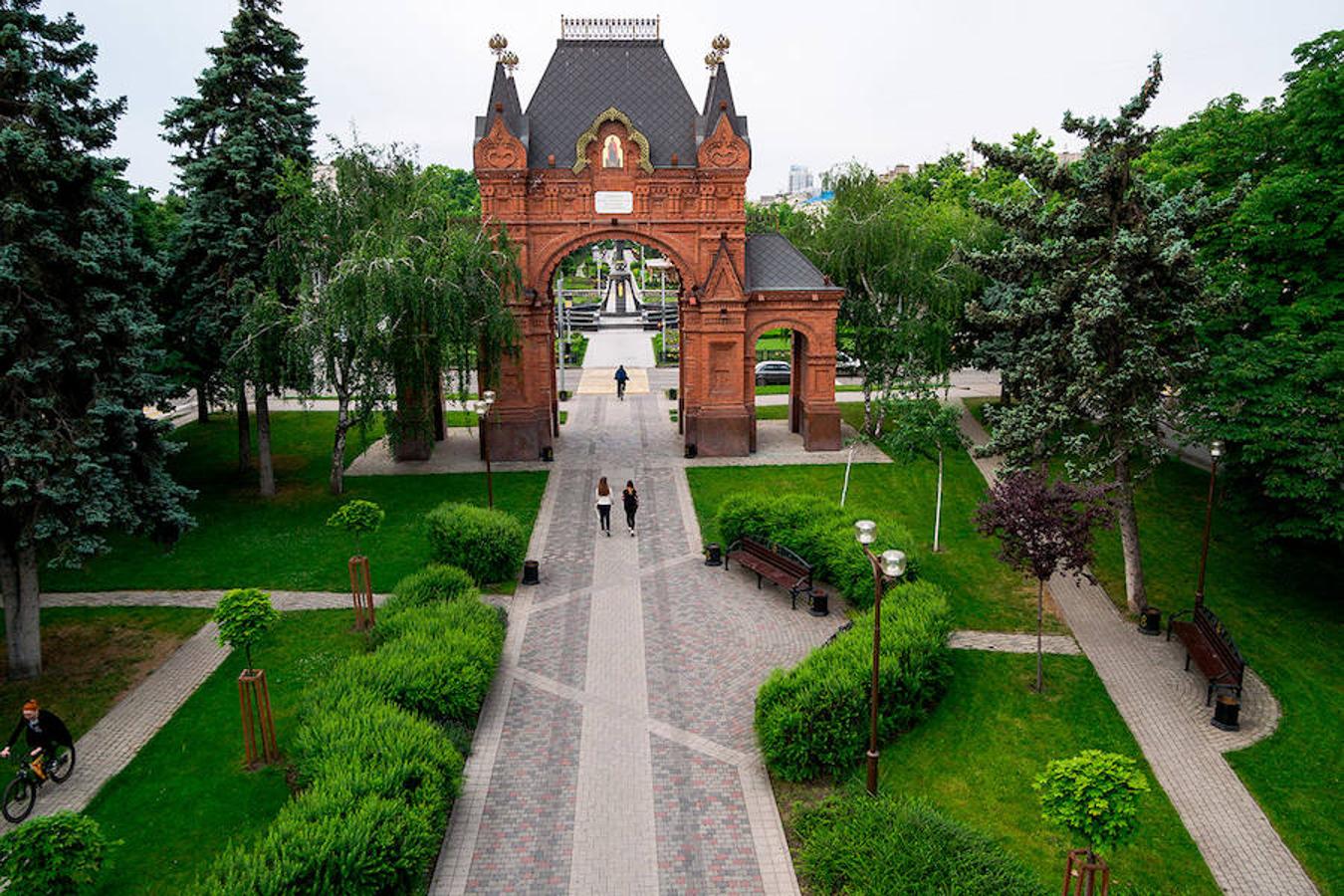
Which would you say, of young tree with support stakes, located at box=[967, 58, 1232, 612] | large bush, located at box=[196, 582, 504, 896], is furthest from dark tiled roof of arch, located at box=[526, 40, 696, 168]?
large bush, located at box=[196, 582, 504, 896]

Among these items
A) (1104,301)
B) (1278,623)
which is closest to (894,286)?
(1104,301)

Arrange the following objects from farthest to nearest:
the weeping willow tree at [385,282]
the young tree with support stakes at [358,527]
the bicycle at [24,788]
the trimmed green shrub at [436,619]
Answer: the weeping willow tree at [385,282] < the young tree with support stakes at [358,527] < the trimmed green shrub at [436,619] < the bicycle at [24,788]

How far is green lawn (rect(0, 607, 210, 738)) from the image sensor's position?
587 inches

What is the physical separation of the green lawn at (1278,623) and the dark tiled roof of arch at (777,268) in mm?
12144

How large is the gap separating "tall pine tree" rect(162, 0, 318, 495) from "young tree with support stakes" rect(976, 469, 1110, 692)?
17.9m

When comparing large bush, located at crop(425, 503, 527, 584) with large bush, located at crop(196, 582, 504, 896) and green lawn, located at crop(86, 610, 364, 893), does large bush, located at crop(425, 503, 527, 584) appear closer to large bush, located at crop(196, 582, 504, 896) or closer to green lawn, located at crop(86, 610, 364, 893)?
large bush, located at crop(196, 582, 504, 896)

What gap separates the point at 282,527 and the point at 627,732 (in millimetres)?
13735

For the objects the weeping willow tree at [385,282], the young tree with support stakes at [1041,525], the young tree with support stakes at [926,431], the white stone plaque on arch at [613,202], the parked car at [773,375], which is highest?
the white stone plaque on arch at [613,202]

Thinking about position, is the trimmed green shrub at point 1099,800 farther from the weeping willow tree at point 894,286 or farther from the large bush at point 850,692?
the weeping willow tree at point 894,286

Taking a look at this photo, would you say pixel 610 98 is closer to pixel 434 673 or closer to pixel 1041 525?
pixel 1041 525

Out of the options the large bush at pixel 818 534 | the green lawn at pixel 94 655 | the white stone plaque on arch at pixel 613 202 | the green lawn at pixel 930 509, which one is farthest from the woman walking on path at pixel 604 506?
the white stone plaque on arch at pixel 613 202

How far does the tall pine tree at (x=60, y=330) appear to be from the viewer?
14125 millimetres

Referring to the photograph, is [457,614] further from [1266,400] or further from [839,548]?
[1266,400]

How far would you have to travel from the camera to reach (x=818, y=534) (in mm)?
19656
